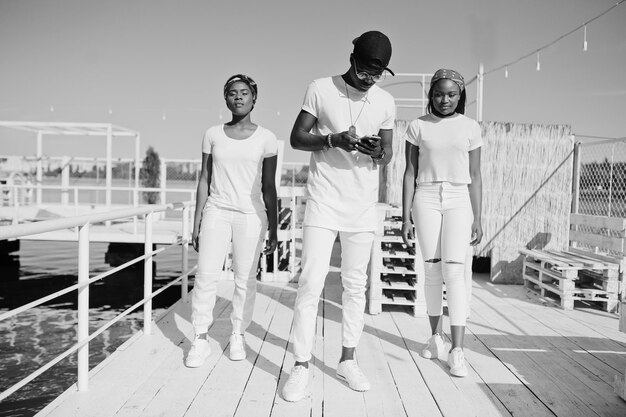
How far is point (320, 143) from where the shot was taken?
2248mm

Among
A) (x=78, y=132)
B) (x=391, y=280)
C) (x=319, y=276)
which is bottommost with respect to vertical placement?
(x=391, y=280)

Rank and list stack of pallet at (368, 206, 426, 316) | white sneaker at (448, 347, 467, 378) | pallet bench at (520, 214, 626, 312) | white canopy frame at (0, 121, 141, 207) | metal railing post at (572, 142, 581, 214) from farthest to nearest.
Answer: white canopy frame at (0, 121, 141, 207), metal railing post at (572, 142, 581, 214), pallet bench at (520, 214, 626, 312), stack of pallet at (368, 206, 426, 316), white sneaker at (448, 347, 467, 378)

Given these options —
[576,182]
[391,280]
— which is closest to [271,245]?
[391,280]

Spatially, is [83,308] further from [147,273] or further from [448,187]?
[448,187]

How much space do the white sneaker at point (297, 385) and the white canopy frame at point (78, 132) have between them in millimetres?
10492

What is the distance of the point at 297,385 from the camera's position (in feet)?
7.63

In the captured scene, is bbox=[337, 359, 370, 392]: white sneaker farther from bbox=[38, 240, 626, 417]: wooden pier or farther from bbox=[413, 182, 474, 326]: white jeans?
bbox=[413, 182, 474, 326]: white jeans

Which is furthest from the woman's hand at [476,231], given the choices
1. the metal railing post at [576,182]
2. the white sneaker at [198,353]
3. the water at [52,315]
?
the metal railing post at [576,182]

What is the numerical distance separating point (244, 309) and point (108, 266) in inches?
364

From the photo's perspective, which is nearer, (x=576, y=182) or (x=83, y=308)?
(x=83, y=308)

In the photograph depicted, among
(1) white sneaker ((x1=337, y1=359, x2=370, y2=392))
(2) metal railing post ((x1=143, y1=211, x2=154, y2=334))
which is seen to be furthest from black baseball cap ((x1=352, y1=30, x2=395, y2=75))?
(2) metal railing post ((x1=143, y1=211, x2=154, y2=334))

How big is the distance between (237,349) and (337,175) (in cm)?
122

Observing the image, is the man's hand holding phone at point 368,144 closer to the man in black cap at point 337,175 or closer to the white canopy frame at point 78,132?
the man in black cap at point 337,175

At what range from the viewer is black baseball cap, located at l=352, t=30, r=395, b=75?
221cm
